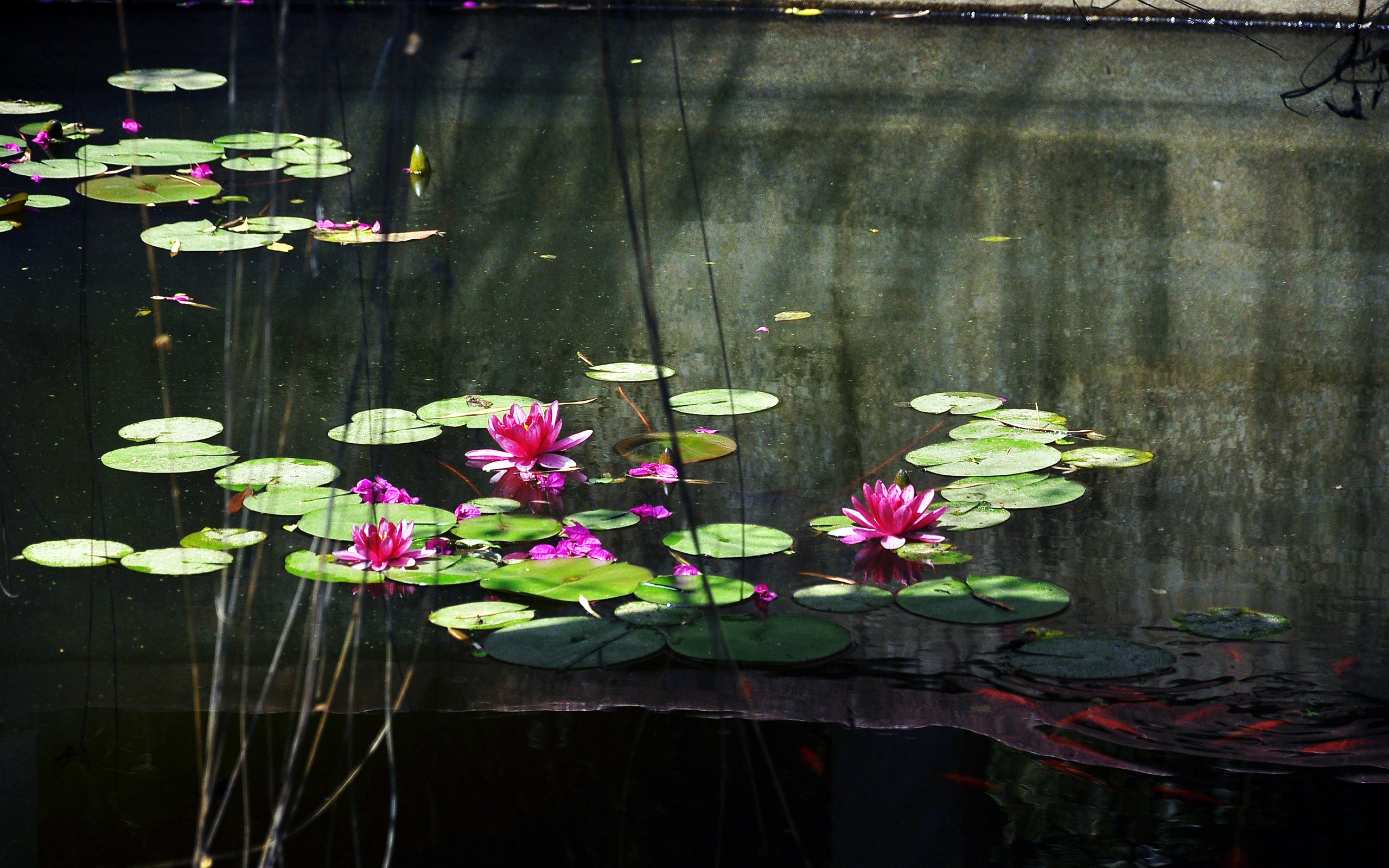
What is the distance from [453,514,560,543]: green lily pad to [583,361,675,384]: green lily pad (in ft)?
1.68

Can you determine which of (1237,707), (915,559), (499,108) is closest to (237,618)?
(915,559)

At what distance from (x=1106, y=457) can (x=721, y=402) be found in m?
0.61

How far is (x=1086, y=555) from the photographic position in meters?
1.62

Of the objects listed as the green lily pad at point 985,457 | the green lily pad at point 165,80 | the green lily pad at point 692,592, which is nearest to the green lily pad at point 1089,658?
the green lily pad at point 692,592

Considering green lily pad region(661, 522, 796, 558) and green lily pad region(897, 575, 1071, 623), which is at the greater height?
green lily pad region(661, 522, 796, 558)

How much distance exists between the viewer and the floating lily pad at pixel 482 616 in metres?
1.41

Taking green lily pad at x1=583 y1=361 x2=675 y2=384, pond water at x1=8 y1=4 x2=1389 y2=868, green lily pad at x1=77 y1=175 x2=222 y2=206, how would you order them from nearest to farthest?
pond water at x1=8 y1=4 x2=1389 y2=868
green lily pad at x1=583 y1=361 x2=675 y2=384
green lily pad at x1=77 y1=175 x2=222 y2=206

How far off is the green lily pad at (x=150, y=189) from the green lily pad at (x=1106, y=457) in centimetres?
210

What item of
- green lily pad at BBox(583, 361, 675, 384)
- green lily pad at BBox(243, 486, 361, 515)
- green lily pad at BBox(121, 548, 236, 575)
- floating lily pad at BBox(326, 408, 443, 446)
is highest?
green lily pad at BBox(583, 361, 675, 384)

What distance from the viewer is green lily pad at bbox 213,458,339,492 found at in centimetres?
170

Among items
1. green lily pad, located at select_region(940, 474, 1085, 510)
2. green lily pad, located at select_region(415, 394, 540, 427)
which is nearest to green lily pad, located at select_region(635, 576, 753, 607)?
green lily pad, located at select_region(940, 474, 1085, 510)

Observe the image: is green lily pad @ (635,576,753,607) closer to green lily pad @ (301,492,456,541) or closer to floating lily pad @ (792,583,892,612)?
floating lily pad @ (792,583,892,612)

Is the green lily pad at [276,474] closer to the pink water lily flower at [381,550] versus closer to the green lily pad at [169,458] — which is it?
the green lily pad at [169,458]

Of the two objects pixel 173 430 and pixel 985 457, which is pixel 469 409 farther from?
pixel 985 457
